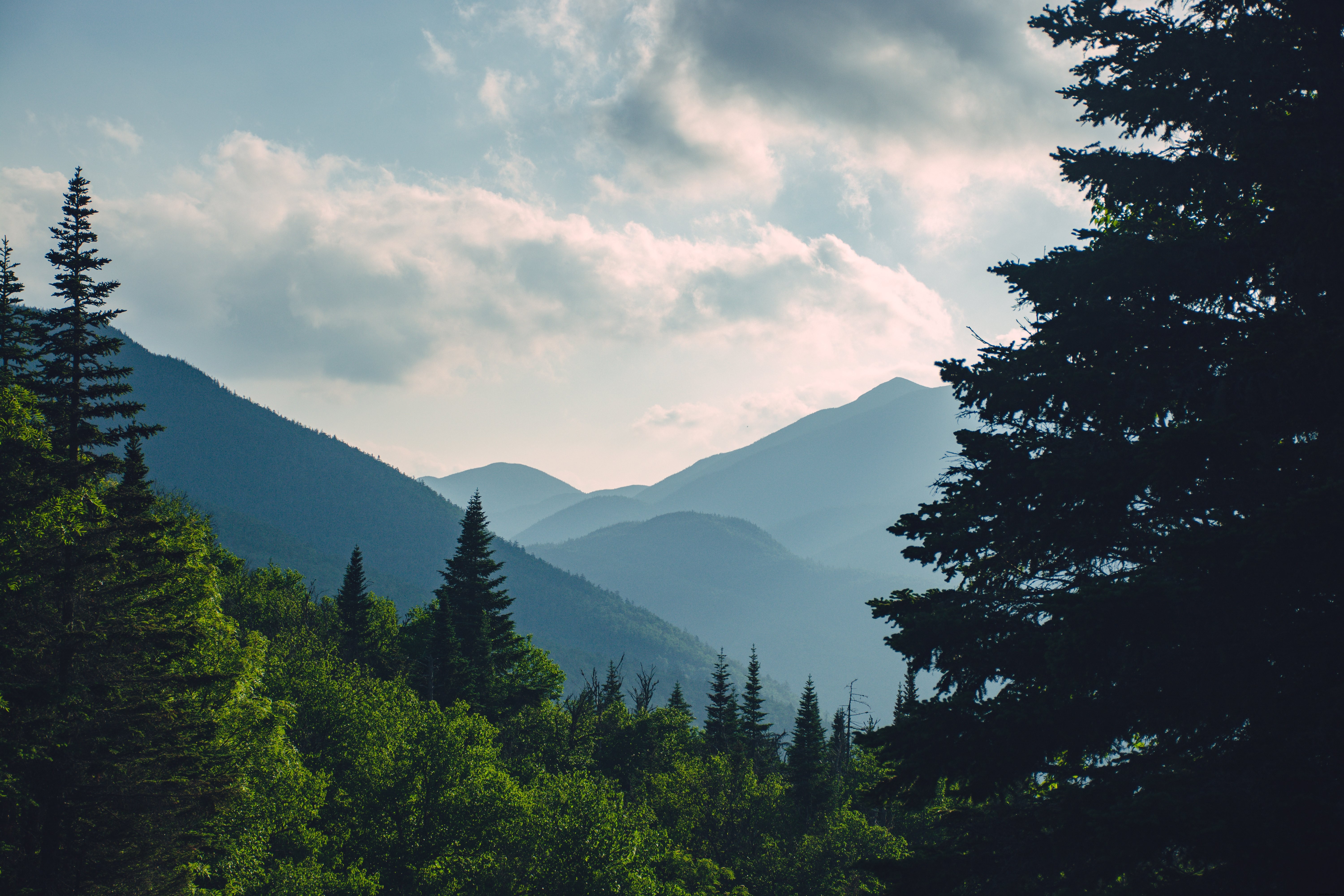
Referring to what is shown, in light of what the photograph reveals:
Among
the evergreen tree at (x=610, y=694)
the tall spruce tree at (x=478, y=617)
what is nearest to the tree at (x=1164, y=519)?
the tall spruce tree at (x=478, y=617)

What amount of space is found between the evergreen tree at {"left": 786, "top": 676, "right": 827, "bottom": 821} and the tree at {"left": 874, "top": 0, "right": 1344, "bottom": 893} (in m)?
36.8

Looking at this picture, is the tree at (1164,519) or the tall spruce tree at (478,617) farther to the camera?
the tall spruce tree at (478,617)

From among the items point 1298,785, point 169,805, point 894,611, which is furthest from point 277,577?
point 1298,785

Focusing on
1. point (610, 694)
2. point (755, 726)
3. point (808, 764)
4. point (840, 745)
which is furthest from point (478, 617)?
point (840, 745)

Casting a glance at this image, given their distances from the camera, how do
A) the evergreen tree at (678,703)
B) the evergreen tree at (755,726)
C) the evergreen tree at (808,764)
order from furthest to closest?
the evergreen tree at (678,703) < the evergreen tree at (755,726) < the evergreen tree at (808,764)

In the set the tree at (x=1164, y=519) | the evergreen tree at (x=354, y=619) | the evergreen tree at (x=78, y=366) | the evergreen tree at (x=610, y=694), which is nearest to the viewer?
the tree at (x=1164, y=519)

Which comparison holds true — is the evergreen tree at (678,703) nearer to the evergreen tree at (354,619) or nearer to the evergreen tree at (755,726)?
the evergreen tree at (755,726)

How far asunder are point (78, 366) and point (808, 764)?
4509cm

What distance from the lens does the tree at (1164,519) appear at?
7.11 meters

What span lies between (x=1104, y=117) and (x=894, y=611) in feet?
29.0

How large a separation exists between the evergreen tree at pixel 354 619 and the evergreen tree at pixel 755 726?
31060 mm

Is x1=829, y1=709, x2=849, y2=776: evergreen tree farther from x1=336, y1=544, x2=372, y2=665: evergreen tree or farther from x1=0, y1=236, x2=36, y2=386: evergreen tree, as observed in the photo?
x1=0, y1=236, x2=36, y2=386: evergreen tree

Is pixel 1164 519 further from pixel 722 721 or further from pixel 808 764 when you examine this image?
pixel 722 721

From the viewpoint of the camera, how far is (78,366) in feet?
58.9
